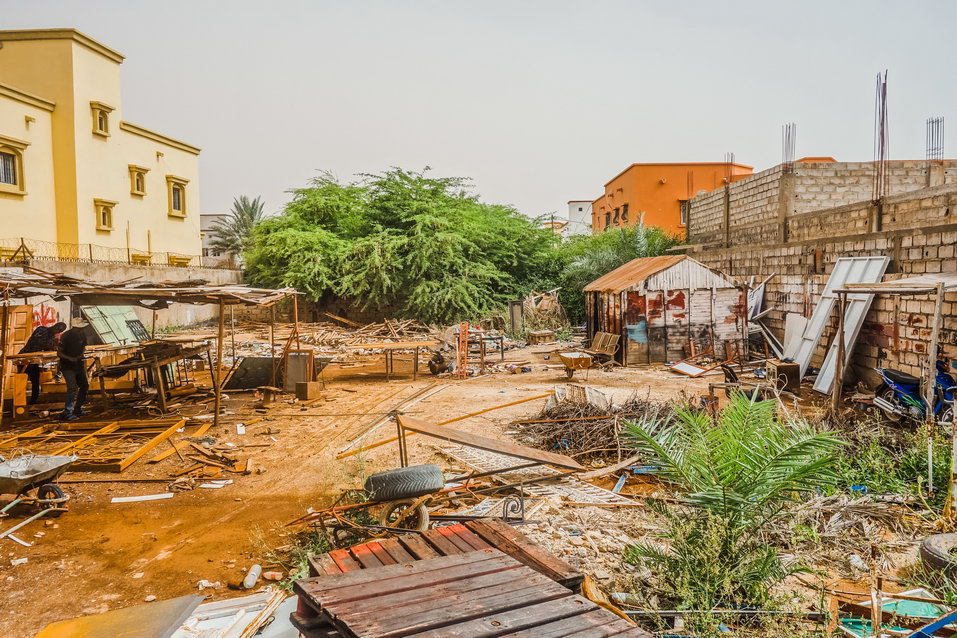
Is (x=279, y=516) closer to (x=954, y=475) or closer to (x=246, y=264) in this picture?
(x=954, y=475)

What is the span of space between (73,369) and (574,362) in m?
10.3

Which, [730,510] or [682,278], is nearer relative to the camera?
[730,510]

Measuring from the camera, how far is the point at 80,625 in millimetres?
3590

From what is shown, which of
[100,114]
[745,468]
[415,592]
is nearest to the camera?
[415,592]

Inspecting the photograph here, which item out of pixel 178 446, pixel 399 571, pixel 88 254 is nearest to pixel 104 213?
pixel 88 254

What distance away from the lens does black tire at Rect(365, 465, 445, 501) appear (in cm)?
529

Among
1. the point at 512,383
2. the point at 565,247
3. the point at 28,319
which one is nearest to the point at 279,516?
the point at 512,383

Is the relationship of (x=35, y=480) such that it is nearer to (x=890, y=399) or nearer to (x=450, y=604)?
(x=450, y=604)

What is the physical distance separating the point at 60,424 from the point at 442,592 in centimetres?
992

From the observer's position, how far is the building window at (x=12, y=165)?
23.4 meters

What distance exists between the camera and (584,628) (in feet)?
8.41

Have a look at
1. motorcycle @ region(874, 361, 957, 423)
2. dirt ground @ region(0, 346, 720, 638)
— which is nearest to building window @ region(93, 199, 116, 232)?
dirt ground @ region(0, 346, 720, 638)

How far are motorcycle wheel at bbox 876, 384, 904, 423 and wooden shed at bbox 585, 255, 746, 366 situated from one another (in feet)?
20.9

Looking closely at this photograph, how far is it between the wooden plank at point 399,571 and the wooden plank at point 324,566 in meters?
0.06
